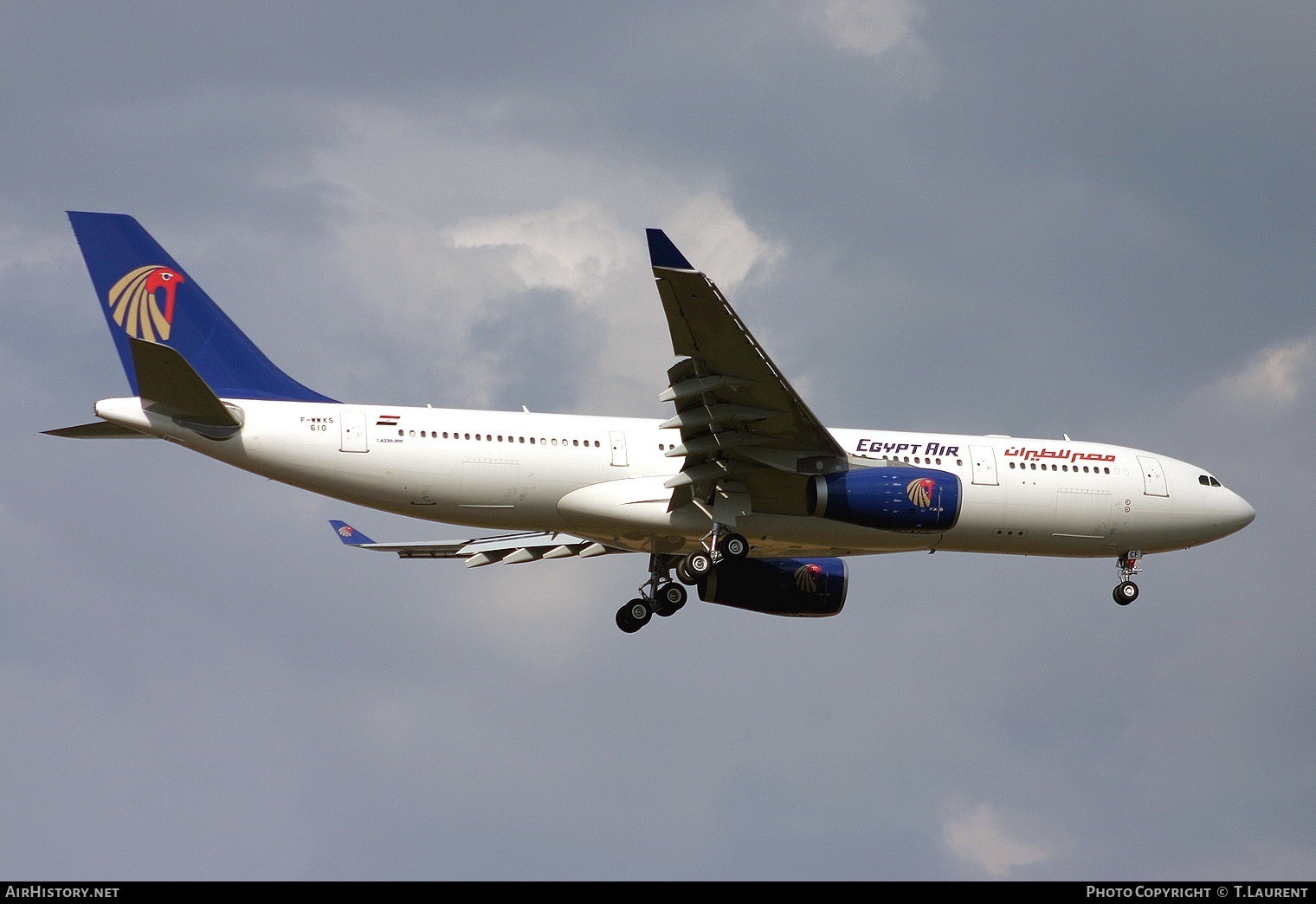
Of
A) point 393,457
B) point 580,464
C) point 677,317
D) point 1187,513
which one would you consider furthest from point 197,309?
point 1187,513

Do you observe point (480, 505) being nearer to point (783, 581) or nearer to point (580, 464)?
point (580, 464)

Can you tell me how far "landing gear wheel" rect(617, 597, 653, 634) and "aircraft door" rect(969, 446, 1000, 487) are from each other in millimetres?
7353

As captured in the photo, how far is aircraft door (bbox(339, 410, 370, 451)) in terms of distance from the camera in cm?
2755

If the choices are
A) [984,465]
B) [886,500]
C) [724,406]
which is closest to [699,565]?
[724,406]

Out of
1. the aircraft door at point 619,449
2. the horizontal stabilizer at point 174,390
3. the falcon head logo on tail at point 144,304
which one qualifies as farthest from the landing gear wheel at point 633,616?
the falcon head logo on tail at point 144,304

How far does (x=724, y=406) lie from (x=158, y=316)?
10863 millimetres

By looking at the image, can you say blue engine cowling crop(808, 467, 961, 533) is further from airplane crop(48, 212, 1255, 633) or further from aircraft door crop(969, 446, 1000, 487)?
aircraft door crop(969, 446, 1000, 487)

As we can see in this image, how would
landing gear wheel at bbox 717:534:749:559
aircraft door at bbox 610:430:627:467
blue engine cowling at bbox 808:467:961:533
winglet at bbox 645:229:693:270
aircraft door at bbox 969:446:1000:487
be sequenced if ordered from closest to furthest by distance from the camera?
winglet at bbox 645:229:693:270, blue engine cowling at bbox 808:467:961:533, aircraft door at bbox 610:430:627:467, landing gear wheel at bbox 717:534:749:559, aircraft door at bbox 969:446:1000:487

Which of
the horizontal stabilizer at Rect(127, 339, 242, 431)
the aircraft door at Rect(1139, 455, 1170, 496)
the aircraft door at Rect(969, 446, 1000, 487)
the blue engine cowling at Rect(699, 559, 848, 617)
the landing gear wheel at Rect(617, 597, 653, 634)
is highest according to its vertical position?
the aircraft door at Rect(1139, 455, 1170, 496)

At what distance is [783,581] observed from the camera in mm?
33312

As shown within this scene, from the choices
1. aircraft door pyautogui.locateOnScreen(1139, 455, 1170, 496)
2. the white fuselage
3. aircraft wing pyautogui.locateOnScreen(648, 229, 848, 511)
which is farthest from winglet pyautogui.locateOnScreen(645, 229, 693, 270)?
aircraft door pyautogui.locateOnScreen(1139, 455, 1170, 496)

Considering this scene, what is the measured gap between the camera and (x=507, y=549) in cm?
3425

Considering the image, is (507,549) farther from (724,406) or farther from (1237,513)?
(1237,513)

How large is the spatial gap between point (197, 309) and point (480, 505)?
22.0ft
